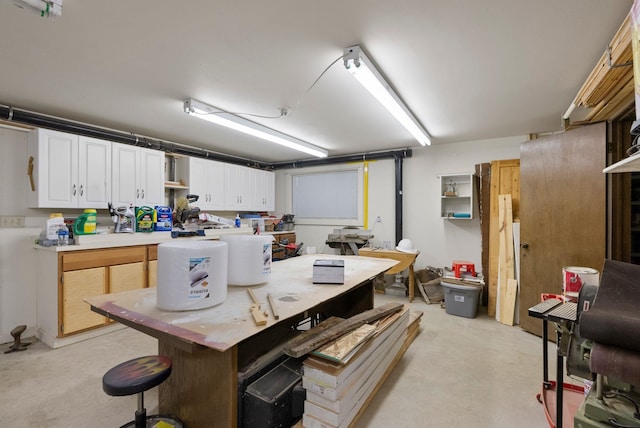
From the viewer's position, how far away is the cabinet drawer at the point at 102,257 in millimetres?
3000

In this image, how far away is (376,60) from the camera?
2.26 metres

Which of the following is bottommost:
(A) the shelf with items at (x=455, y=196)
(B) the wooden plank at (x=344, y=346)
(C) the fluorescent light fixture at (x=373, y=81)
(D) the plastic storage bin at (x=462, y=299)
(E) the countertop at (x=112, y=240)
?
(D) the plastic storage bin at (x=462, y=299)

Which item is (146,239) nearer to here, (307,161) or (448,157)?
(307,161)

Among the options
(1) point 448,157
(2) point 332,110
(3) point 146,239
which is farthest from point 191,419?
(1) point 448,157

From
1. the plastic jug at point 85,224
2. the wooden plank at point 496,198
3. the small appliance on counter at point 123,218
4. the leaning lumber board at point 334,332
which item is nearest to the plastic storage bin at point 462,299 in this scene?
the wooden plank at point 496,198

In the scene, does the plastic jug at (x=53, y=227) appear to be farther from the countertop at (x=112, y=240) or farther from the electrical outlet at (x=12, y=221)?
the electrical outlet at (x=12, y=221)

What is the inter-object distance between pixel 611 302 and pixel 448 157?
412 centimetres

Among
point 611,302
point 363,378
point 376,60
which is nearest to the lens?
point 611,302

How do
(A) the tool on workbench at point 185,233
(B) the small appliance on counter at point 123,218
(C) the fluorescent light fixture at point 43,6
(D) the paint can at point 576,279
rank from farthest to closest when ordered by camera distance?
(A) the tool on workbench at point 185,233, (B) the small appliance on counter at point 123,218, (D) the paint can at point 576,279, (C) the fluorescent light fixture at point 43,6

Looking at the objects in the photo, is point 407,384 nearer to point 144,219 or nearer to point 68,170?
point 144,219

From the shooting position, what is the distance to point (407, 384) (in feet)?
7.72

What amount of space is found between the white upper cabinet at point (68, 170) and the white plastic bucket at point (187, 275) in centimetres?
289

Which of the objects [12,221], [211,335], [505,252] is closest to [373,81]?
[211,335]

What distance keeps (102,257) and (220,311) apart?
261 cm
